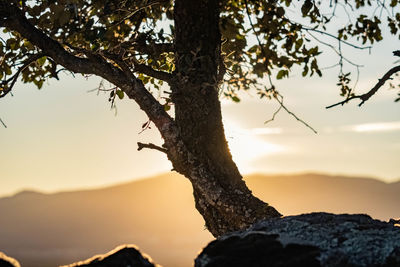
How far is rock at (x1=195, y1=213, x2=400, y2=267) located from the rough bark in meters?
3.38

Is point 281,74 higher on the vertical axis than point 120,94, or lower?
higher

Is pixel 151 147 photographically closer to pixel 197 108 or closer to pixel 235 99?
pixel 197 108

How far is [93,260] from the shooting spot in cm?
412

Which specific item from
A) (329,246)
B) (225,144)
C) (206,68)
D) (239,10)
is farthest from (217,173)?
(239,10)

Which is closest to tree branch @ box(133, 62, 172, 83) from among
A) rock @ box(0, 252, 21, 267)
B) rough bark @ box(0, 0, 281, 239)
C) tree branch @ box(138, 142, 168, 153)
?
rough bark @ box(0, 0, 281, 239)

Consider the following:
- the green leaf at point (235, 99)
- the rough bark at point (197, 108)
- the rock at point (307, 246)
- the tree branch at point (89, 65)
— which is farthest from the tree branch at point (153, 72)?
the rock at point (307, 246)

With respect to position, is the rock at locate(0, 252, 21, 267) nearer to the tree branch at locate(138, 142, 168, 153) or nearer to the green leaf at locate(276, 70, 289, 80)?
the tree branch at locate(138, 142, 168, 153)

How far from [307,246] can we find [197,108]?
4.58 metres

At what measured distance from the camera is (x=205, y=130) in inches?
332

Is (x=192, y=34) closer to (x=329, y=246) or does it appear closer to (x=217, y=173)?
(x=217, y=173)

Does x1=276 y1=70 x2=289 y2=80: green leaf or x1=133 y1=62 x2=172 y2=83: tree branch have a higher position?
x1=276 y1=70 x2=289 y2=80: green leaf

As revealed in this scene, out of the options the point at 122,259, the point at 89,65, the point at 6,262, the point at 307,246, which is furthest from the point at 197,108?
the point at 6,262

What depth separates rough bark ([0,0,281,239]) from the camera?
8.23 metres

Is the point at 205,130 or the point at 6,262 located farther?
the point at 205,130
